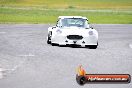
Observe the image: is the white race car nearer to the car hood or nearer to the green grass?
the car hood

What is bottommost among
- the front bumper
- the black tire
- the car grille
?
the black tire

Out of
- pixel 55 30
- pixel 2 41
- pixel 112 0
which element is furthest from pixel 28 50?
pixel 112 0

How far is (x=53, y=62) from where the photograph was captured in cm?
2008

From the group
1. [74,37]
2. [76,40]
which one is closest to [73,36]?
[74,37]

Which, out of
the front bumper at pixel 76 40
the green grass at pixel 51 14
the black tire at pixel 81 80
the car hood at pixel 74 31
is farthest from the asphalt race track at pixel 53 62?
the green grass at pixel 51 14

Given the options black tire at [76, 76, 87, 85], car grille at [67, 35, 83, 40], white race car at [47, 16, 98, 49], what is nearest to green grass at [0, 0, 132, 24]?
white race car at [47, 16, 98, 49]

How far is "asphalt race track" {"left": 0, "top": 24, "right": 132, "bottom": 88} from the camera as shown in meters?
14.8

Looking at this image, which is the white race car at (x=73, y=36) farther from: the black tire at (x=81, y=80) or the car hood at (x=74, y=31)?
the black tire at (x=81, y=80)

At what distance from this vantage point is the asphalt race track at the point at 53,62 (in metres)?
14.8

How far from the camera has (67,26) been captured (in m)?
26.0

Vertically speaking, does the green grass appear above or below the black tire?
above

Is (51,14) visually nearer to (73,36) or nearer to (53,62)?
(73,36)

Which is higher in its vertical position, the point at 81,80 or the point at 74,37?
the point at 74,37

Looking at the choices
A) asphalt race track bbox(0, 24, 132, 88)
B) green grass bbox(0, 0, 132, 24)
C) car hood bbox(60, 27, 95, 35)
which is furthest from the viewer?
green grass bbox(0, 0, 132, 24)
